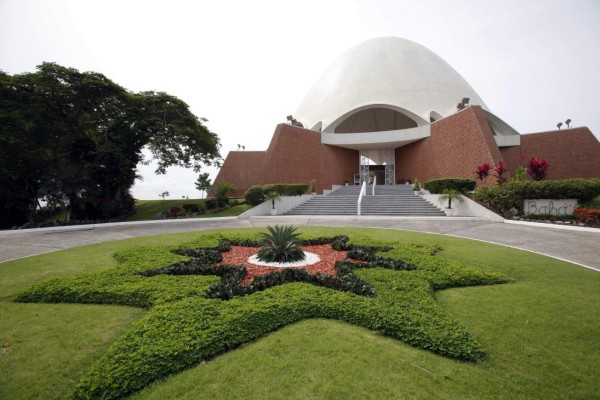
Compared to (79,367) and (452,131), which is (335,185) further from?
(79,367)

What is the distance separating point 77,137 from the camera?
17609mm

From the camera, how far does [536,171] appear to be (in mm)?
14883

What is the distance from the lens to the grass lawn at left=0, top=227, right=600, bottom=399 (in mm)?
2271

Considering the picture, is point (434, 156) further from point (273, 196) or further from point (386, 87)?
point (273, 196)

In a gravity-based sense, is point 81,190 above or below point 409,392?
above

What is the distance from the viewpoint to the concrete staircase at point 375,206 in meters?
18.8

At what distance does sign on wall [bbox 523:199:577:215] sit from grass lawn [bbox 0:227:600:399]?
1154 centimetres

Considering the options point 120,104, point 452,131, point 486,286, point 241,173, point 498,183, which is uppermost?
point 120,104

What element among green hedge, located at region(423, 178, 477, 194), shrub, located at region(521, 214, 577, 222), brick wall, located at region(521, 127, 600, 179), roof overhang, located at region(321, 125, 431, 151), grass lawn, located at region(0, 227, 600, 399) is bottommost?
grass lawn, located at region(0, 227, 600, 399)

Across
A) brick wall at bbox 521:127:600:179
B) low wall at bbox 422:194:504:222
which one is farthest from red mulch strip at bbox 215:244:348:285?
brick wall at bbox 521:127:600:179

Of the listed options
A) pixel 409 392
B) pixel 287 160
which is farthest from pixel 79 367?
pixel 287 160

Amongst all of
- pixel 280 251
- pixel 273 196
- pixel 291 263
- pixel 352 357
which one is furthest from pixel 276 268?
pixel 273 196

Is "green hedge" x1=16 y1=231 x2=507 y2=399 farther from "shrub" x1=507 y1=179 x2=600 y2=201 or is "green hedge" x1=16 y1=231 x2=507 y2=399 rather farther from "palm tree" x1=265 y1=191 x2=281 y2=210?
"palm tree" x1=265 y1=191 x2=281 y2=210

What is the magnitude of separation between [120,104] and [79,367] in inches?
789
